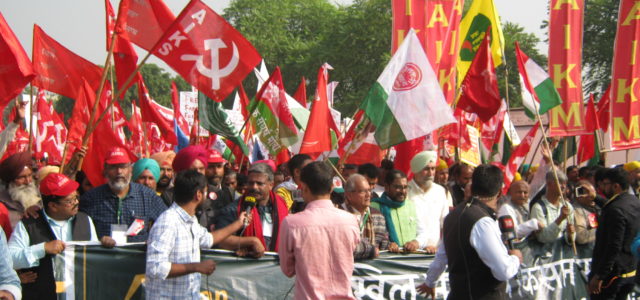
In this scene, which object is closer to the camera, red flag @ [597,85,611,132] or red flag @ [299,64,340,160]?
red flag @ [299,64,340,160]

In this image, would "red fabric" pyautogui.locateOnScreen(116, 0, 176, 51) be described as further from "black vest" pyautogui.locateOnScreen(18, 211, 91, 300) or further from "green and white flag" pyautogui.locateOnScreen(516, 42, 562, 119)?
"green and white flag" pyautogui.locateOnScreen(516, 42, 562, 119)

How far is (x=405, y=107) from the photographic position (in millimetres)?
7461

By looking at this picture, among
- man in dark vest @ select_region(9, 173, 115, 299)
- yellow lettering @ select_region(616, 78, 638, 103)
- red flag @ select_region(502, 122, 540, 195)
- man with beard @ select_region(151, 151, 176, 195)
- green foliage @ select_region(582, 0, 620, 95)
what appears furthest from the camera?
green foliage @ select_region(582, 0, 620, 95)

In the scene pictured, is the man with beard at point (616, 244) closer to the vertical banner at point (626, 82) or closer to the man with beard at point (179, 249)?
the man with beard at point (179, 249)

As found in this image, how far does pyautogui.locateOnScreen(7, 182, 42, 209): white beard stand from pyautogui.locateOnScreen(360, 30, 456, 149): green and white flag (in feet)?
10.2

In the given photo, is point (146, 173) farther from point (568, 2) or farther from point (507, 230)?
point (568, 2)

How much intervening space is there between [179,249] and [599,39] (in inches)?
1174

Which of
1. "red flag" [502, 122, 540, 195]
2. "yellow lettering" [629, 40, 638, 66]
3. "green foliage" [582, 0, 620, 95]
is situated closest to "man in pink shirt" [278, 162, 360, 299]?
"red flag" [502, 122, 540, 195]

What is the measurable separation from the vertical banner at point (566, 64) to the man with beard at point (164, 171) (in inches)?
188

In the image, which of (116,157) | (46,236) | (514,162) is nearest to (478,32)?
(514,162)

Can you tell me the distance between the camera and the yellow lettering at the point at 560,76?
9945 millimetres

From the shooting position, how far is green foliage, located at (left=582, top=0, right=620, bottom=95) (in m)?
30.5

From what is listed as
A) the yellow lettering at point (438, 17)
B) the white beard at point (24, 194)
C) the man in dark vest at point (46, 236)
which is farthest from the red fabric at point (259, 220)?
the yellow lettering at point (438, 17)

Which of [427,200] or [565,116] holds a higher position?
[565,116]
